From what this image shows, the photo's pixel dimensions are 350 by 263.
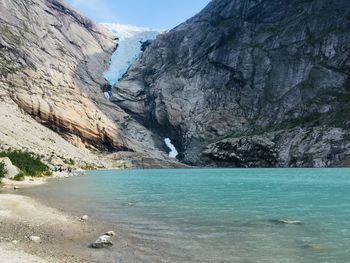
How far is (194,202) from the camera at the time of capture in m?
42.3

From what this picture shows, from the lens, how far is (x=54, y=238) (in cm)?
2445

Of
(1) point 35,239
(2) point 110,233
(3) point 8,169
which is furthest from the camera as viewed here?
(3) point 8,169

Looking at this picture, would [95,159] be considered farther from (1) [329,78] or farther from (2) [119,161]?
(1) [329,78]

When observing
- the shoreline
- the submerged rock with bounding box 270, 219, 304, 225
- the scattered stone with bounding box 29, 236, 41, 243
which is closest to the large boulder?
the shoreline

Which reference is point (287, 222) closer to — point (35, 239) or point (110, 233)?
point (110, 233)

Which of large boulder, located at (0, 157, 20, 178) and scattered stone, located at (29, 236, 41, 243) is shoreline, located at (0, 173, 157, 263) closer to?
scattered stone, located at (29, 236, 41, 243)

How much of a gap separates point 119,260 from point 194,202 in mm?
22903

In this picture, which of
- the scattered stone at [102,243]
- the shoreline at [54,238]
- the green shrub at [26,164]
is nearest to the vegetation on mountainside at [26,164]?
the green shrub at [26,164]

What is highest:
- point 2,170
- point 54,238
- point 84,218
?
point 2,170

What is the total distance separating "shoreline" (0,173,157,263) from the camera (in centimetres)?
1992

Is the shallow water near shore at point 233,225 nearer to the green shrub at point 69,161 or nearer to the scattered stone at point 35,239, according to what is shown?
the scattered stone at point 35,239

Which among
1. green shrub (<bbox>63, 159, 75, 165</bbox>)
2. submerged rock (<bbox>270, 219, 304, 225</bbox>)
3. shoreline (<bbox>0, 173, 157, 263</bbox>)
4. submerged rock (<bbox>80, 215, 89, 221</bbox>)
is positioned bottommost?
green shrub (<bbox>63, 159, 75, 165</bbox>)

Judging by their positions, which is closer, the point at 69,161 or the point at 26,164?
the point at 26,164

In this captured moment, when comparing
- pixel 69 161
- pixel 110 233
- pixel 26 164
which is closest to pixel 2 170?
pixel 26 164
